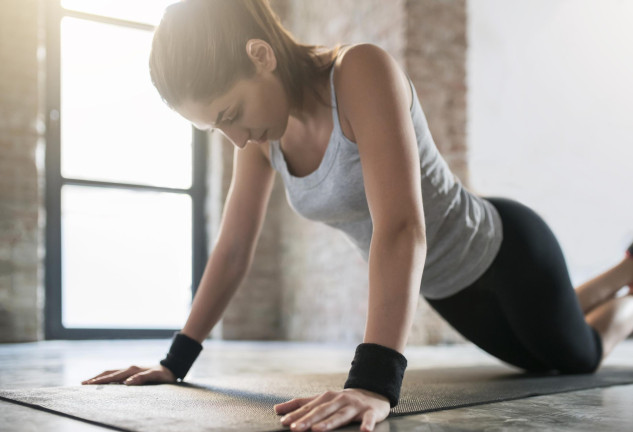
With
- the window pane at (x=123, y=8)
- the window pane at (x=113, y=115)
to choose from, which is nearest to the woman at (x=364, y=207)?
the window pane at (x=113, y=115)

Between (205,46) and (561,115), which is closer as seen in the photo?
(205,46)

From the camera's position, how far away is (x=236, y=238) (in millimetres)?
1506

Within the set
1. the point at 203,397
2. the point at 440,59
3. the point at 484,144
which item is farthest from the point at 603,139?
the point at 203,397

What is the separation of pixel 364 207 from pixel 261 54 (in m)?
0.40

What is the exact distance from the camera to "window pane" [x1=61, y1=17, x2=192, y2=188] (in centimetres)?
448

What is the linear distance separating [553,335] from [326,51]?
95 cm

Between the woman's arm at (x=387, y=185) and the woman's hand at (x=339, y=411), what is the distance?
8 cm

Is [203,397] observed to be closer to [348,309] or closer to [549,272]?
[549,272]

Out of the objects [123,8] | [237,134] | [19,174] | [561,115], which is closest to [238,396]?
[237,134]

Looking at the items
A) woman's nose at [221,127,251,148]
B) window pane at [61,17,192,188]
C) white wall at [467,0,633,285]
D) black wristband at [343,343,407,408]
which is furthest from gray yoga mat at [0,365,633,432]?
window pane at [61,17,192,188]

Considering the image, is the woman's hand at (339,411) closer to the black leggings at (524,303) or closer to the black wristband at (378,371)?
the black wristband at (378,371)

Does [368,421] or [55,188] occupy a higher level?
[55,188]

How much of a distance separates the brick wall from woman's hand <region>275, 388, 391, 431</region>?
364 centimetres

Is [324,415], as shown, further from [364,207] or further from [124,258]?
[124,258]
